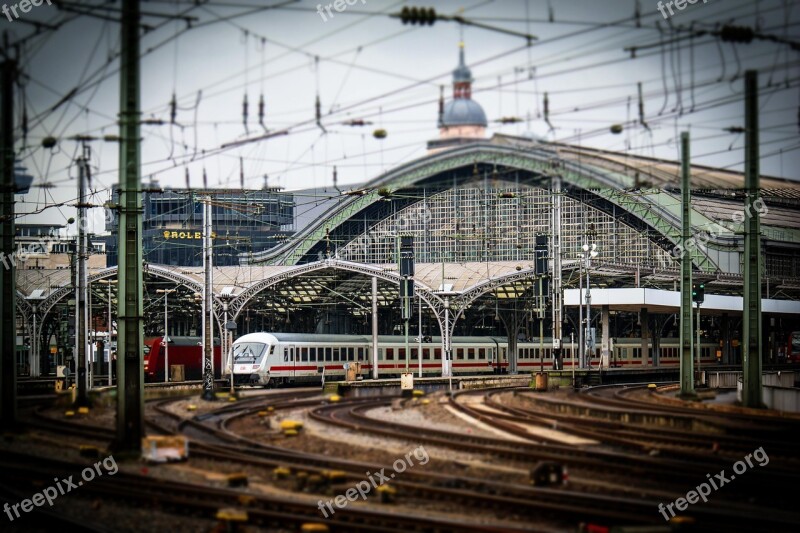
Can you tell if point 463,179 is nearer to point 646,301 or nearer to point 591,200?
point 591,200

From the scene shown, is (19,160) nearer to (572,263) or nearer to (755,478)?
(755,478)

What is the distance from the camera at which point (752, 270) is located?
3052 cm

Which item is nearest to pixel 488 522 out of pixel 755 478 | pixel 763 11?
pixel 755 478

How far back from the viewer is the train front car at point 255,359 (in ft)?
187

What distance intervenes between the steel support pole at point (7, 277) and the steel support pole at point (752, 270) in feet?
61.7

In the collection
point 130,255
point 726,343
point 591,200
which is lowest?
point 726,343

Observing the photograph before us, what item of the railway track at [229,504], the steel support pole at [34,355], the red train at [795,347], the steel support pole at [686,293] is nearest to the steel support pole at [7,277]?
the railway track at [229,504]

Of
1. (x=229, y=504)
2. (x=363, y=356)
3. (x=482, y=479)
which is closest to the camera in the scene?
(x=229, y=504)

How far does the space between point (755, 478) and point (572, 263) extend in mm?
49873

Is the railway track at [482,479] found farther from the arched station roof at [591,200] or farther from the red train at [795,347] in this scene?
the red train at [795,347]

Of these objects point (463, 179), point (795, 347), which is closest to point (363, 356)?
point (795, 347)

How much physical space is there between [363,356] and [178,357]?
12.5m

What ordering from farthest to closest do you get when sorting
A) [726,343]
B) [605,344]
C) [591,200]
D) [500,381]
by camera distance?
[591,200] → [726,343] → [605,344] → [500,381]

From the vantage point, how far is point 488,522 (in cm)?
1598
